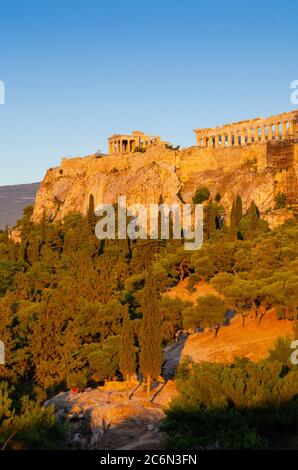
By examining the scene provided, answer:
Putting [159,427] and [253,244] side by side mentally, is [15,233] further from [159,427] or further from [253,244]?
[159,427]

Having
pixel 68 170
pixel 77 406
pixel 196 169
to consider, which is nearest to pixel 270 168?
pixel 196 169

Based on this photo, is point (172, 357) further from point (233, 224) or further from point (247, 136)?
point (247, 136)

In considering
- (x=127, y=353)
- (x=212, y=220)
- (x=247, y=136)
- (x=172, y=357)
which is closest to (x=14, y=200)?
(x=247, y=136)

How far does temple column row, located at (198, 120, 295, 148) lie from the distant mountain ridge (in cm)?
6384

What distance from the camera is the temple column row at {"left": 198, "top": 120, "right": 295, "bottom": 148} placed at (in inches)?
3007

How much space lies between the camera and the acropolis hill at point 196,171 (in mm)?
69125

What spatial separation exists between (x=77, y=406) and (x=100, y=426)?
2522 millimetres

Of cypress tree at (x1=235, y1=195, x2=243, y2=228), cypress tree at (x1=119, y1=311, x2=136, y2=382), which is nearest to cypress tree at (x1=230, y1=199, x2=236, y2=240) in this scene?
cypress tree at (x1=235, y1=195, x2=243, y2=228)

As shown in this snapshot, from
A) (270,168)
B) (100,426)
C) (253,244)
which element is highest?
(270,168)

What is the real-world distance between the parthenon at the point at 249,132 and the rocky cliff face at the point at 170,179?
3.72 meters

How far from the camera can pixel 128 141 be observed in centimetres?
9150

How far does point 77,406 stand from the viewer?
2664 cm

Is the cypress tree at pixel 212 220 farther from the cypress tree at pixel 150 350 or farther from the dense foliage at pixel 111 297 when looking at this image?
the cypress tree at pixel 150 350

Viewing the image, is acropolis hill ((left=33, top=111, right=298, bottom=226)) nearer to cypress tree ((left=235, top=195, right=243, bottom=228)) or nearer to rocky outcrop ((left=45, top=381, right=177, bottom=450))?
cypress tree ((left=235, top=195, right=243, bottom=228))
